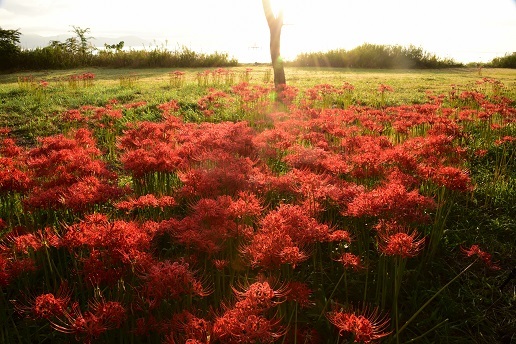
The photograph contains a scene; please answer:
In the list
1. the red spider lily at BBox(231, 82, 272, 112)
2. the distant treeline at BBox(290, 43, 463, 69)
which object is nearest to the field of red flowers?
the red spider lily at BBox(231, 82, 272, 112)

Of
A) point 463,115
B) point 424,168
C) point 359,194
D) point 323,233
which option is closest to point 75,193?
point 323,233

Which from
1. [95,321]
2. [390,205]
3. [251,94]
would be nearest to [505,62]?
[251,94]

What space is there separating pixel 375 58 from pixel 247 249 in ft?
84.8

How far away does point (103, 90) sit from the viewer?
12.7 meters

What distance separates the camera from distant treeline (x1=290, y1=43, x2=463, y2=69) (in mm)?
26159

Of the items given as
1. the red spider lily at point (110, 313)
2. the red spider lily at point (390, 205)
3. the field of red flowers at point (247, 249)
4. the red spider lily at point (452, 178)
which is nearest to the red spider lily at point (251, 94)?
the field of red flowers at point (247, 249)

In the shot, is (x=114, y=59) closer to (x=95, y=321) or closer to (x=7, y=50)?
(x=7, y=50)

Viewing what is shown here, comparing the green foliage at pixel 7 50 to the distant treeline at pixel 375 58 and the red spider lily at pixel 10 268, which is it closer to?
the distant treeline at pixel 375 58

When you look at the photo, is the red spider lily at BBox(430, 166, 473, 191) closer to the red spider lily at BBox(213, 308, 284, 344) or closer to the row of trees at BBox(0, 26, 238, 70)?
the red spider lily at BBox(213, 308, 284, 344)

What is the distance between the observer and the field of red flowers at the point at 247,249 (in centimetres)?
216

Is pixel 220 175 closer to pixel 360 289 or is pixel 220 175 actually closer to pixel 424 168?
pixel 360 289

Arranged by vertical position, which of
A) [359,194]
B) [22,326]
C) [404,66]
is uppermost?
[404,66]

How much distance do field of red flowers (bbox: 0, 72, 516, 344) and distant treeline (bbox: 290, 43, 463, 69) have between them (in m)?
22.1

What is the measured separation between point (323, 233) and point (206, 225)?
2.58 feet
